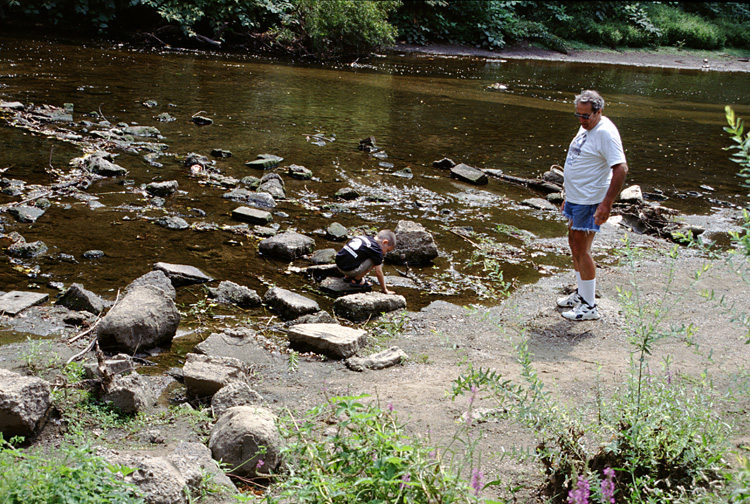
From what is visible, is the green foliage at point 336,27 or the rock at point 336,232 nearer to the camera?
the rock at point 336,232

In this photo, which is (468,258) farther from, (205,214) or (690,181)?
(690,181)

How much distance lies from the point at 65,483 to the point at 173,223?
539cm

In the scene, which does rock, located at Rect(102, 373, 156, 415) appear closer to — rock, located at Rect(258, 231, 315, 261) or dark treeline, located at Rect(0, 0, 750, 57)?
rock, located at Rect(258, 231, 315, 261)

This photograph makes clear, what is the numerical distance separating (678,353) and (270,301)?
3.63m

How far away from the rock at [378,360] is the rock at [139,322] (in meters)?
1.53

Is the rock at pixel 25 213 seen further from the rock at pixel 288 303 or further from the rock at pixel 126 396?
the rock at pixel 126 396

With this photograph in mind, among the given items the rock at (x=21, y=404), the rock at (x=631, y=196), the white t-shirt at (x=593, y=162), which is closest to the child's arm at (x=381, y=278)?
the white t-shirt at (x=593, y=162)

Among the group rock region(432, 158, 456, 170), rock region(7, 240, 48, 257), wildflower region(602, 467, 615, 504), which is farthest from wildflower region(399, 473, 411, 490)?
rock region(432, 158, 456, 170)

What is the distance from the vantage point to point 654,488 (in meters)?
2.84

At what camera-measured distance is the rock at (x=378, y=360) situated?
16.4 ft

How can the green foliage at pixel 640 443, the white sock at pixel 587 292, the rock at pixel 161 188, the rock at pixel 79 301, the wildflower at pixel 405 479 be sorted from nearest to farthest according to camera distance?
1. the wildflower at pixel 405 479
2. the green foliage at pixel 640 443
3. the rock at pixel 79 301
4. the white sock at pixel 587 292
5. the rock at pixel 161 188

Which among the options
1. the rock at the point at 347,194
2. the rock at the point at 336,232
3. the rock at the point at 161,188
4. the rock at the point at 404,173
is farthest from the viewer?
the rock at the point at 404,173

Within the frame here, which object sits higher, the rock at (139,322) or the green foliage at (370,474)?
the green foliage at (370,474)

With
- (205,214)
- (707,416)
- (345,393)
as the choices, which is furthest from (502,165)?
(707,416)
